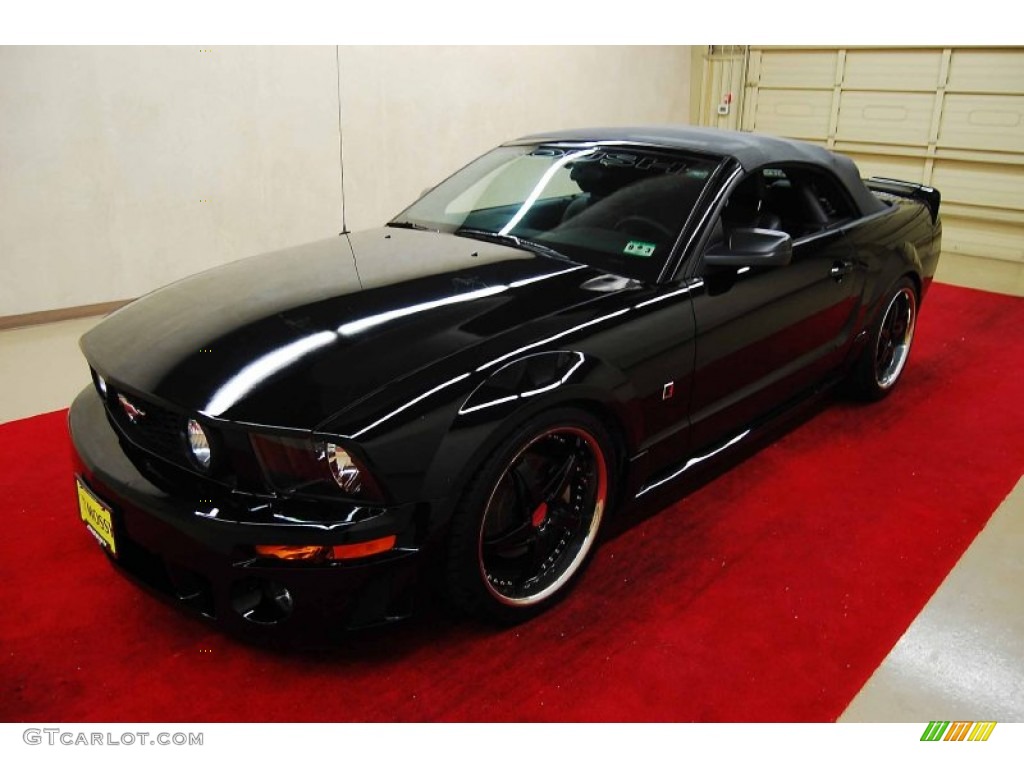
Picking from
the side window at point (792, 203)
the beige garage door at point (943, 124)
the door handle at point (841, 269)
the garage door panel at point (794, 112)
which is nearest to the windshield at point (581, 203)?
the side window at point (792, 203)

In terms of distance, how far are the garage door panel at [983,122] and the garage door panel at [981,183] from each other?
17 centimetres

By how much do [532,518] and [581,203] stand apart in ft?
3.74

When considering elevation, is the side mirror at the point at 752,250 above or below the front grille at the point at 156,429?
above

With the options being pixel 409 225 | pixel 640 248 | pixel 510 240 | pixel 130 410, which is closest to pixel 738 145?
pixel 640 248

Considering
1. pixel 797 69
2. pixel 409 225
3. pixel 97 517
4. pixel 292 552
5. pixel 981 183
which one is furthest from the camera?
pixel 797 69

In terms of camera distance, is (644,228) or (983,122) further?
(983,122)

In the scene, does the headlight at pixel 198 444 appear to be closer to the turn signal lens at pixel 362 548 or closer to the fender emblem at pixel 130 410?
the fender emblem at pixel 130 410

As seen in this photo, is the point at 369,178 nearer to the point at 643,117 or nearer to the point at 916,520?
the point at 643,117

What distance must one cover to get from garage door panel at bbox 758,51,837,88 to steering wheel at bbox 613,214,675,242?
19.2 feet

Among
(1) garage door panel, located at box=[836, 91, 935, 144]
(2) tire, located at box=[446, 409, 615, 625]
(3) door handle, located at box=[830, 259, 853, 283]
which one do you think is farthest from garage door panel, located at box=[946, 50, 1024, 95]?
(2) tire, located at box=[446, 409, 615, 625]

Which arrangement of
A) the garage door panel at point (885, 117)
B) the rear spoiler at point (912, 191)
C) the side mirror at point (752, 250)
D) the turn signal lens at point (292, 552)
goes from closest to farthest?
the turn signal lens at point (292, 552)
the side mirror at point (752, 250)
the rear spoiler at point (912, 191)
the garage door panel at point (885, 117)

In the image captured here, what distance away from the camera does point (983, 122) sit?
6.66 meters

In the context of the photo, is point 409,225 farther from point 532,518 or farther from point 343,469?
point 343,469

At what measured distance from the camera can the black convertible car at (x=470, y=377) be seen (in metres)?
1.75
